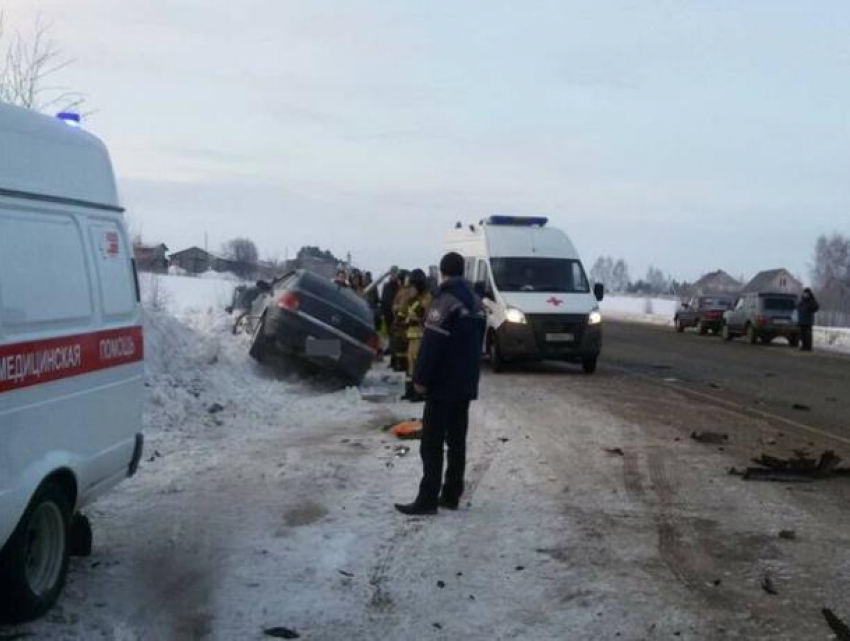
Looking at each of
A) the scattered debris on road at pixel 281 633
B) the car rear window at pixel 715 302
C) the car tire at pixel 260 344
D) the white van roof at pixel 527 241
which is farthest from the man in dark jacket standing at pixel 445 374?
the car rear window at pixel 715 302

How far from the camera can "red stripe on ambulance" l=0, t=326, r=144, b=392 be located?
4.46 meters

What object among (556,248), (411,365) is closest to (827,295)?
(556,248)

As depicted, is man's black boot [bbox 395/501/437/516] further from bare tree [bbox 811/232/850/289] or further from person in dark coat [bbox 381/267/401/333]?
bare tree [bbox 811/232/850/289]

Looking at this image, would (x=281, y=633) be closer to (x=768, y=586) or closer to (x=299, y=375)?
(x=768, y=586)

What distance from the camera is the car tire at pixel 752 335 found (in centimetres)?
3372

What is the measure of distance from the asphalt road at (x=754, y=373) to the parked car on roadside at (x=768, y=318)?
545 millimetres

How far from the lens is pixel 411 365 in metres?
14.4

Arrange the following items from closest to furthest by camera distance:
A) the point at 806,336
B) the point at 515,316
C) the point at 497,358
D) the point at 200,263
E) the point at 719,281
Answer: the point at 515,316 < the point at 497,358 < the point at 806,336 < the point at 200,263 < the point at 719,281

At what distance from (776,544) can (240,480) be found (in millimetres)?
4240

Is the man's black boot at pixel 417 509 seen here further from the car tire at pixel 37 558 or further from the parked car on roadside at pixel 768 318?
the parked car on roadside at pixel 768 318

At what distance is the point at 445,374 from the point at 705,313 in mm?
34684

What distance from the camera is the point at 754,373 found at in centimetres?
2050

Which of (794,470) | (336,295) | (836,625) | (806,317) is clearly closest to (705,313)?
(806,317)

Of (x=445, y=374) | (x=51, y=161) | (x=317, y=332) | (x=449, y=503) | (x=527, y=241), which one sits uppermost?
(x=527, y=241)
